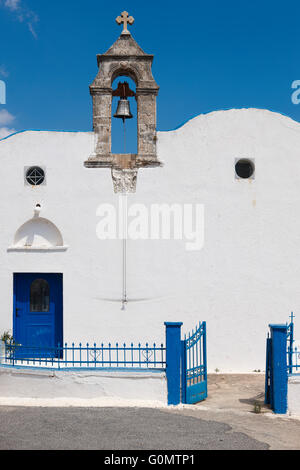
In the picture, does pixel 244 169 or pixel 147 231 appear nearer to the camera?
pixel 147 231

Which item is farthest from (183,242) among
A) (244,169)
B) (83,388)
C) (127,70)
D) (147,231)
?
(127,70)

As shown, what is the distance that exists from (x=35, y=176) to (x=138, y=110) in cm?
269

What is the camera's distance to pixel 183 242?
11.0m

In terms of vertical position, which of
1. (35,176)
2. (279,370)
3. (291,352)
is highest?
(35,176)

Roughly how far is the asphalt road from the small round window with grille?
4968 mm

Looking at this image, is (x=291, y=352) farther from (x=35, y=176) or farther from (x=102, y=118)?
(x=35, y=176)

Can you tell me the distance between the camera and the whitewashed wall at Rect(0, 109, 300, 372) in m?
10.9

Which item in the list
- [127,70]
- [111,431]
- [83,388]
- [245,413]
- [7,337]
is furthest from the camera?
[127,70]

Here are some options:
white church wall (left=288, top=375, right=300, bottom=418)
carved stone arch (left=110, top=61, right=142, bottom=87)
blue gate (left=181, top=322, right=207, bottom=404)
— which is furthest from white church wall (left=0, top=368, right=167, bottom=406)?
carved stone arch (left=110, top=61, right=142, bottom=87)

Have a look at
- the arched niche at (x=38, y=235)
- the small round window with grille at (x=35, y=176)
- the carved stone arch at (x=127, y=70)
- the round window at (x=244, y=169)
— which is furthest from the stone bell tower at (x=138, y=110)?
the round window at (x=244, y=169)

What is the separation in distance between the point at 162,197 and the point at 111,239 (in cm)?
143

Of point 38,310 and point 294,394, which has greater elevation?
point 38,310

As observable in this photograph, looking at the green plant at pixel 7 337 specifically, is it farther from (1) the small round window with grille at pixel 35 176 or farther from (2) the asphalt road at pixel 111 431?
(1) the small round window with grille at pixel 35 176

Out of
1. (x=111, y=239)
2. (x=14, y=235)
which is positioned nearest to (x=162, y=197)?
(x=111, y=239)
